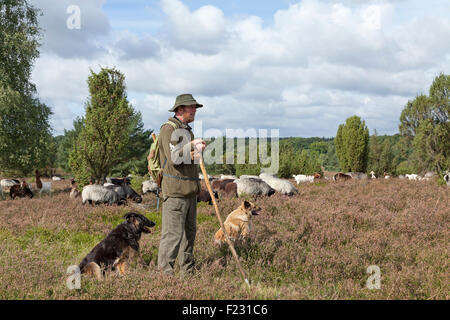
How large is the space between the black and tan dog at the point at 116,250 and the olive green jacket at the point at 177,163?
0.85 m

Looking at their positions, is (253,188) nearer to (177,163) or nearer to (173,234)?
(173,234)

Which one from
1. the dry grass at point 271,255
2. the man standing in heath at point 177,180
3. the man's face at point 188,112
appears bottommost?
the dry grass at point 271,255

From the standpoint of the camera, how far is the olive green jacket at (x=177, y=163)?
17.1ft

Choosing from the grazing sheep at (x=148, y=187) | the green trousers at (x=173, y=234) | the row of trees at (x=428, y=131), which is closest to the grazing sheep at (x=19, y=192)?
the grazing sheep at (x=148, y=187)

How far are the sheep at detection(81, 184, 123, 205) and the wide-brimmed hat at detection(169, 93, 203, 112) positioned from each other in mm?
8451

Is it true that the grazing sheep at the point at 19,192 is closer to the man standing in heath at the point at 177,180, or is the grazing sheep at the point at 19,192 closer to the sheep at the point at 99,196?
the sheep at the point at 99,196

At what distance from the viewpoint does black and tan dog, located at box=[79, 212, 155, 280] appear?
16.9 ft

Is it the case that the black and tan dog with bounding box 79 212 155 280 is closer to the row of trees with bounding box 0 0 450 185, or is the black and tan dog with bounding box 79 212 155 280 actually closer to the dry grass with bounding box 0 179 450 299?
the dry grass with bounding box 0 179 450 299

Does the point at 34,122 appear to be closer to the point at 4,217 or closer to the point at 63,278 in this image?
the point at 4,217

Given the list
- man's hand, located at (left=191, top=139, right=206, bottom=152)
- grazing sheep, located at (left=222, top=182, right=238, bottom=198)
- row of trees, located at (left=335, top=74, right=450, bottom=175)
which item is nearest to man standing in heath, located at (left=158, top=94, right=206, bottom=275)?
man's hand, located at (left=191, top=139, right=206, bottom=152)

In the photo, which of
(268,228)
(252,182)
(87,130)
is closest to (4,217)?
(87,130)

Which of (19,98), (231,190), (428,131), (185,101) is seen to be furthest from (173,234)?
(428,131)
